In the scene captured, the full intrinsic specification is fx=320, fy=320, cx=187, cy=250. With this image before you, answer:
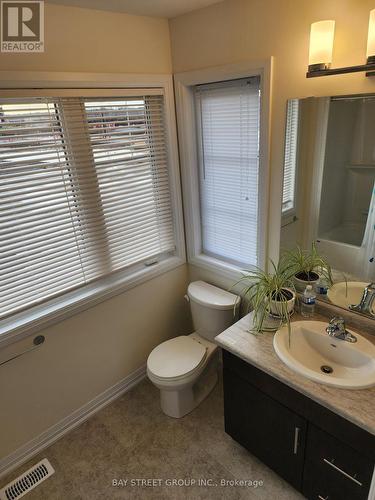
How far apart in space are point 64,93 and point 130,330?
63.2 inches

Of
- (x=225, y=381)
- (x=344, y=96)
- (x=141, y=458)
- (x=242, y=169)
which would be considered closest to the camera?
(x=344, y=96)

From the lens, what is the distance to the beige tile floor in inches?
70.8

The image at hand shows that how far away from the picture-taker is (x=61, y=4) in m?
1.58

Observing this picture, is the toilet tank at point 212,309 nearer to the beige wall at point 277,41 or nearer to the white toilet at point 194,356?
the white toilet at point 194,356

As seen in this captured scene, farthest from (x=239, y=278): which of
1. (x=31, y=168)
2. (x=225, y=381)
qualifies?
(x=31, y=168)

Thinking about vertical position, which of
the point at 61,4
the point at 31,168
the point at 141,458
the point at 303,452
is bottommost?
the point at 141,458

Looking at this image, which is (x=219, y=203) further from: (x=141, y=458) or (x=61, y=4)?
(x=141, y=458)

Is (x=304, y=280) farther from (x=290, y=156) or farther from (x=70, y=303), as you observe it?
(x=70, y=303)

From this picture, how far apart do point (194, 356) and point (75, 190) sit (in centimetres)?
131

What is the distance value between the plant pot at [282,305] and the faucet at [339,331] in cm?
22

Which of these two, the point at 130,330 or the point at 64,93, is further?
the point at 130,330

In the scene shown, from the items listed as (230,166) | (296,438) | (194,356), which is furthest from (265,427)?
(230,166)

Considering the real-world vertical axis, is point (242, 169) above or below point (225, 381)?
above

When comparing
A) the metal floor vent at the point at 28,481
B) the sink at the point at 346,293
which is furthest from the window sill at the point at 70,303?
the sink at the point at 346,293
